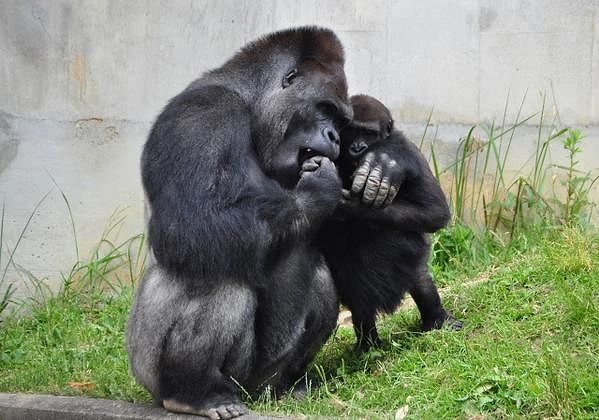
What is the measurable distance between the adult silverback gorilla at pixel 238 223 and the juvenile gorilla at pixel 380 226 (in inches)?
10.0

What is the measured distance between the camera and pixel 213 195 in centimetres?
394

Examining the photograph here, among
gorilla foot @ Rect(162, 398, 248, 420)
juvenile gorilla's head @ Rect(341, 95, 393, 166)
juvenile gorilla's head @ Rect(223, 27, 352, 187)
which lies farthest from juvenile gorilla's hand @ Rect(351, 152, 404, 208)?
gorilla foot @ Rect(162, 398, 248, 420)

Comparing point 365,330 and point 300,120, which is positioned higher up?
point 300,120

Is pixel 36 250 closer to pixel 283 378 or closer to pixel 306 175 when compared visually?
pixel 283 378

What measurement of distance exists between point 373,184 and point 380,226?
295 millimetres

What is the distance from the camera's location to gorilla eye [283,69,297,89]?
4402 millimetres

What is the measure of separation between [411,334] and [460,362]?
761 millimetres

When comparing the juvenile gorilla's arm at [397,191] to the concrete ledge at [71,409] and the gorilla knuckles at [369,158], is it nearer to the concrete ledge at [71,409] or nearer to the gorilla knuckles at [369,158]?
the gorilla knuckles at [369,158]

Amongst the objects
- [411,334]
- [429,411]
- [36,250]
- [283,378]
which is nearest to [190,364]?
→ [283,378]

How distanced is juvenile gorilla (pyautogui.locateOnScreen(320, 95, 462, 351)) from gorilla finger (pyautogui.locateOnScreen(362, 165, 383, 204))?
10 cm

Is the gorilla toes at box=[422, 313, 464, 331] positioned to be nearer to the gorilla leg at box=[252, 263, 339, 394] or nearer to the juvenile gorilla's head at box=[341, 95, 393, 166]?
the gorilla leg at box=[252, 263, 339, 394]

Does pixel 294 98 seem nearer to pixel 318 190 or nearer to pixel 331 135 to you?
pixel 331 135

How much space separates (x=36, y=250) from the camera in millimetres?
6934

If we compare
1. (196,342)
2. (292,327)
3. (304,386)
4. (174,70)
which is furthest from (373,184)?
(174,70)
